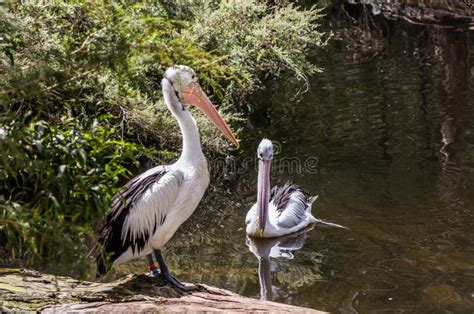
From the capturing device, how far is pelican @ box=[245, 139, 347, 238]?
9.23m

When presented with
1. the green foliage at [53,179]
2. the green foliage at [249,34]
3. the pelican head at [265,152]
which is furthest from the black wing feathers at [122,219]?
the green foliage at [249,34]

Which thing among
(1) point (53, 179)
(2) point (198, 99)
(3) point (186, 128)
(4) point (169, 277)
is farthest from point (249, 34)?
(1) point (53, 179)

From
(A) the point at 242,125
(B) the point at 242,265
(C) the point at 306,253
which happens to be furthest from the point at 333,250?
(A) the point at 242,125

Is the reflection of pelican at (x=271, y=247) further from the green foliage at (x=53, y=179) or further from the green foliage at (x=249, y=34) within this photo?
the green foliage at (x=53, y=179)

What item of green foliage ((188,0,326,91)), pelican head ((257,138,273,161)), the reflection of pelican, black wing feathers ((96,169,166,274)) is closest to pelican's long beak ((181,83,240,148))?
black wing feathers ((96,169,166,274))

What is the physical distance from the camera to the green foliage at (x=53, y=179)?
3.88 metres

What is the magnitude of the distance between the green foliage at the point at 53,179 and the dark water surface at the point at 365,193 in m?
3.52

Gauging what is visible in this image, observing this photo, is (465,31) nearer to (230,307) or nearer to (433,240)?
(433,240)

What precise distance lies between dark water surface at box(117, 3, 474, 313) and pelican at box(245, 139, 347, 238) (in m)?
0.19

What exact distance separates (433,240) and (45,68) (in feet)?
18.4

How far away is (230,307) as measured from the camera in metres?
5.32

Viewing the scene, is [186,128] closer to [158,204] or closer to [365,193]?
[158,204]

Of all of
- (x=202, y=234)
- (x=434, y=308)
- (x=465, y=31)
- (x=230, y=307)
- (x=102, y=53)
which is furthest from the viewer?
(x=465, y=31)

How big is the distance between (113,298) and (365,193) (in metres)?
5.20
